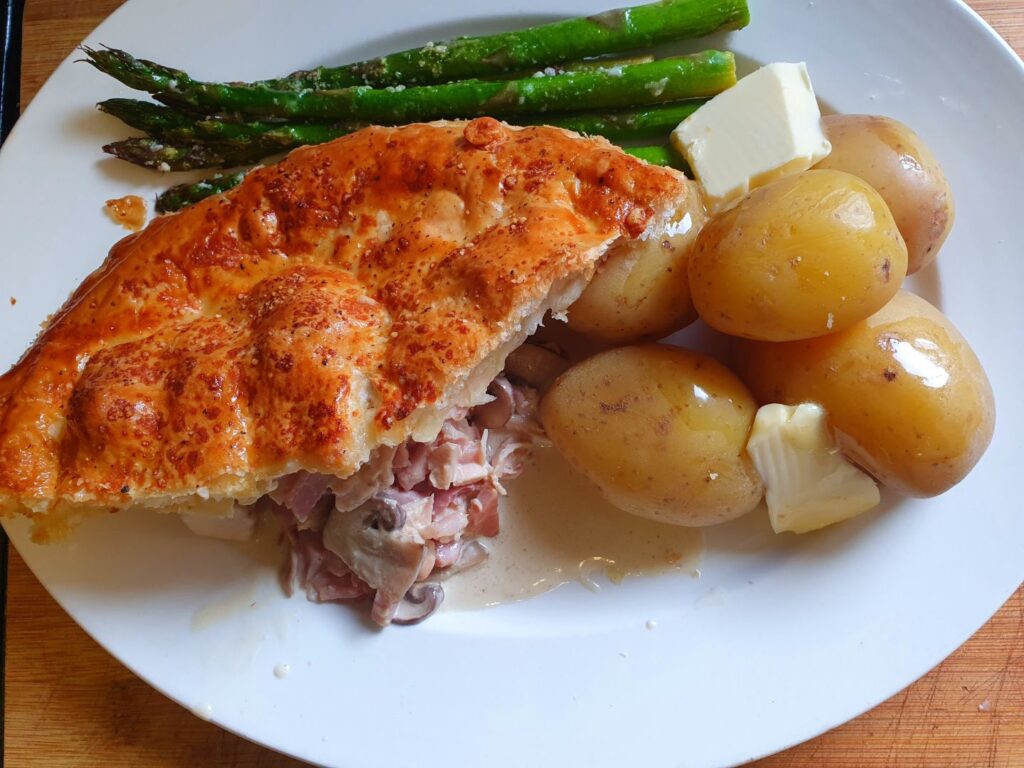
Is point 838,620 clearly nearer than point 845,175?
No

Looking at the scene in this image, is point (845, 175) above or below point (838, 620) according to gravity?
above

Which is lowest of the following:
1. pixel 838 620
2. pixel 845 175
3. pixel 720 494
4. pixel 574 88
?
pixel 838 620

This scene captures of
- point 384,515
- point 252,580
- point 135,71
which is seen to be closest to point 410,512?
point 384,515

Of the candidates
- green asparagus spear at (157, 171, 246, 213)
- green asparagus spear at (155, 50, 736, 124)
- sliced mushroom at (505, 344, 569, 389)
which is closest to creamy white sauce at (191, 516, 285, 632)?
sliced mushroom at (505, 344, 569, 389)

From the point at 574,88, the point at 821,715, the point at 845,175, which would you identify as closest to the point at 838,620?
the point at 821,715

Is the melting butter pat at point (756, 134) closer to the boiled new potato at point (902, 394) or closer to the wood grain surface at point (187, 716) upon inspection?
the boiled new potato at point (902, 394)

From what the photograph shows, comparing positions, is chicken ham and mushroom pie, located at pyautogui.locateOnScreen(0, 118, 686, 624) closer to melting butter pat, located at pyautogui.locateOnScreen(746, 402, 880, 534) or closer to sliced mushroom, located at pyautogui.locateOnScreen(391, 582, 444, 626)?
sliced mushroom, located at pyautogui.locateOnScreen(391, 582, 444, 626)

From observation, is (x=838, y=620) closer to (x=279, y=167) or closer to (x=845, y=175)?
(x=845, y=175)

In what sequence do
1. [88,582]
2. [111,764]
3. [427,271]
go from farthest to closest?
[111,764] < [88,582] < [427,271]
